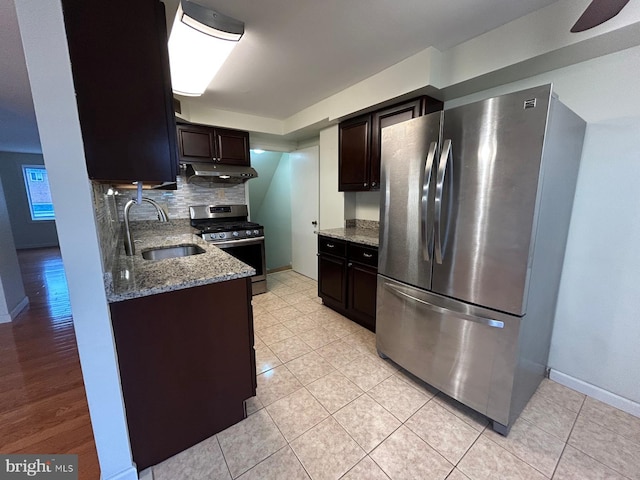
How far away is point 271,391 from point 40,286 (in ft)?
14.8

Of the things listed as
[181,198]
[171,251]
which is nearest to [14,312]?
[181,198]

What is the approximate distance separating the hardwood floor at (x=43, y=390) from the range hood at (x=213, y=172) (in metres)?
2.13

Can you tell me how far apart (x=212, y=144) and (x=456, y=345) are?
345cm

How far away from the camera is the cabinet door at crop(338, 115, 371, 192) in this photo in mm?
2729

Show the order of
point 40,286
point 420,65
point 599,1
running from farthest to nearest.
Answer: point 40,286
point 420,65
point 599,1

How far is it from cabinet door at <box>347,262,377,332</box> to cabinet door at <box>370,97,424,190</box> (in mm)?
897

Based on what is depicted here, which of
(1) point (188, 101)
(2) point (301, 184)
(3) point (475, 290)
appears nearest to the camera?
(3) point (475, 290)

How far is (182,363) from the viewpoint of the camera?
134 cm

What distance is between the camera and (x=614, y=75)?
5.22 ft

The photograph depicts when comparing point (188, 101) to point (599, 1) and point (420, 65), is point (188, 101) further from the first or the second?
point (599, 1)

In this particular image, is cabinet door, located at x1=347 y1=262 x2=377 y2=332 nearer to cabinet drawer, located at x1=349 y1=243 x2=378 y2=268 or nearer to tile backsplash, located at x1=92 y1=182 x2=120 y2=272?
cabinet drawer, located at x1=349 y1=243 x2=378 y2=268

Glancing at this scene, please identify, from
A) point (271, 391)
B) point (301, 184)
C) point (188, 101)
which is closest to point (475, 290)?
point (271, 391)

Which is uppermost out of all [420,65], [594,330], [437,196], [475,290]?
[420,65]
